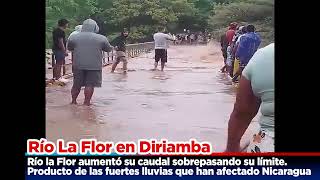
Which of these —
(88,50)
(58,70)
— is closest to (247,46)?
(88,50)

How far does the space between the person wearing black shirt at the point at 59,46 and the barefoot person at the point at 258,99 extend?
17.6 feet

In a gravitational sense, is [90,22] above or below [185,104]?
above

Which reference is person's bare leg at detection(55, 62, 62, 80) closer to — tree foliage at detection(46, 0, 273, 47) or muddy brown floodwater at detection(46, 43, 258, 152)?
muddy brown floodwater at detection(46, 43, 258, 152)

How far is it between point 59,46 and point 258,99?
6.36m

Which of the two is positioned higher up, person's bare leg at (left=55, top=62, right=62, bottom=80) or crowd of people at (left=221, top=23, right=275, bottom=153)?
crowd of people at (left=221, top=23, right=275, bottom=153)

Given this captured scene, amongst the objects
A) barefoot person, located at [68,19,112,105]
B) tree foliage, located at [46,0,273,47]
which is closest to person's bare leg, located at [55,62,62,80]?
tree foliage, located at [46,0,273,47]

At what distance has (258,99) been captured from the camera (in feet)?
10.1

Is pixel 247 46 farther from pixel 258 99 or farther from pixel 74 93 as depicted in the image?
pixel 258 99

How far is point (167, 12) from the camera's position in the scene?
27.3 ft

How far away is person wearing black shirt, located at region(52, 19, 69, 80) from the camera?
845 centimetres

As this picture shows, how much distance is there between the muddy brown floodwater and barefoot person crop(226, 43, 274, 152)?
74cm
